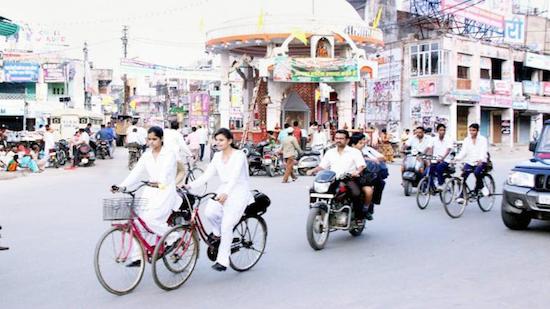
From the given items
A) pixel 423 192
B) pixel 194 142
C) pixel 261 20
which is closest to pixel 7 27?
pixel 423 192

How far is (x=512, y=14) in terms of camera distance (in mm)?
43219

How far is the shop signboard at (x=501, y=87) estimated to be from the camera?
38.5 metres

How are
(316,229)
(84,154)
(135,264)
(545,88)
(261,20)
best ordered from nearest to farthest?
(135,264) → (316,229) → (84,154) → (261,20) → (545,88)

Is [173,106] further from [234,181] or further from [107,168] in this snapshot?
[234,181]

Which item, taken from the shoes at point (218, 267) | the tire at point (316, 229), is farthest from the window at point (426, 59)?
the shoes at point (218, 267)

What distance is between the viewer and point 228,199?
5863 millimetres

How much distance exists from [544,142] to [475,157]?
129 centimetres

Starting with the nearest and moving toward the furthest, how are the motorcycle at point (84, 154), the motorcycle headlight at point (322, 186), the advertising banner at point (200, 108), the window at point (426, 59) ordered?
the motorcycle headlight at point (322, 186) < the motorcycle at point (84, 154) < the window at point (426, 59) < the advertising banner at point (200, 108)

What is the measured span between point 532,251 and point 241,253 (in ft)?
11.7

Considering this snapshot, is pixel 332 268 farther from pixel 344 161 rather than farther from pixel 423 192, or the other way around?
pixel 423 192

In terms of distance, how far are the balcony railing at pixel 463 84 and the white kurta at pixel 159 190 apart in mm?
32651

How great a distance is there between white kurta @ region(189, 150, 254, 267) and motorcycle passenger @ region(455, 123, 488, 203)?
18.6ft

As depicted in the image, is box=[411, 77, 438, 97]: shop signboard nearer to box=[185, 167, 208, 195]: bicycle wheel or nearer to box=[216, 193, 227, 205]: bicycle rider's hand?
box=[185, 167, 208, 195]: bicycle wheel

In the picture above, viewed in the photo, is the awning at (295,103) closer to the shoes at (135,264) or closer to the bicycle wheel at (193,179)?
the bicycle wheel at (193,179)
